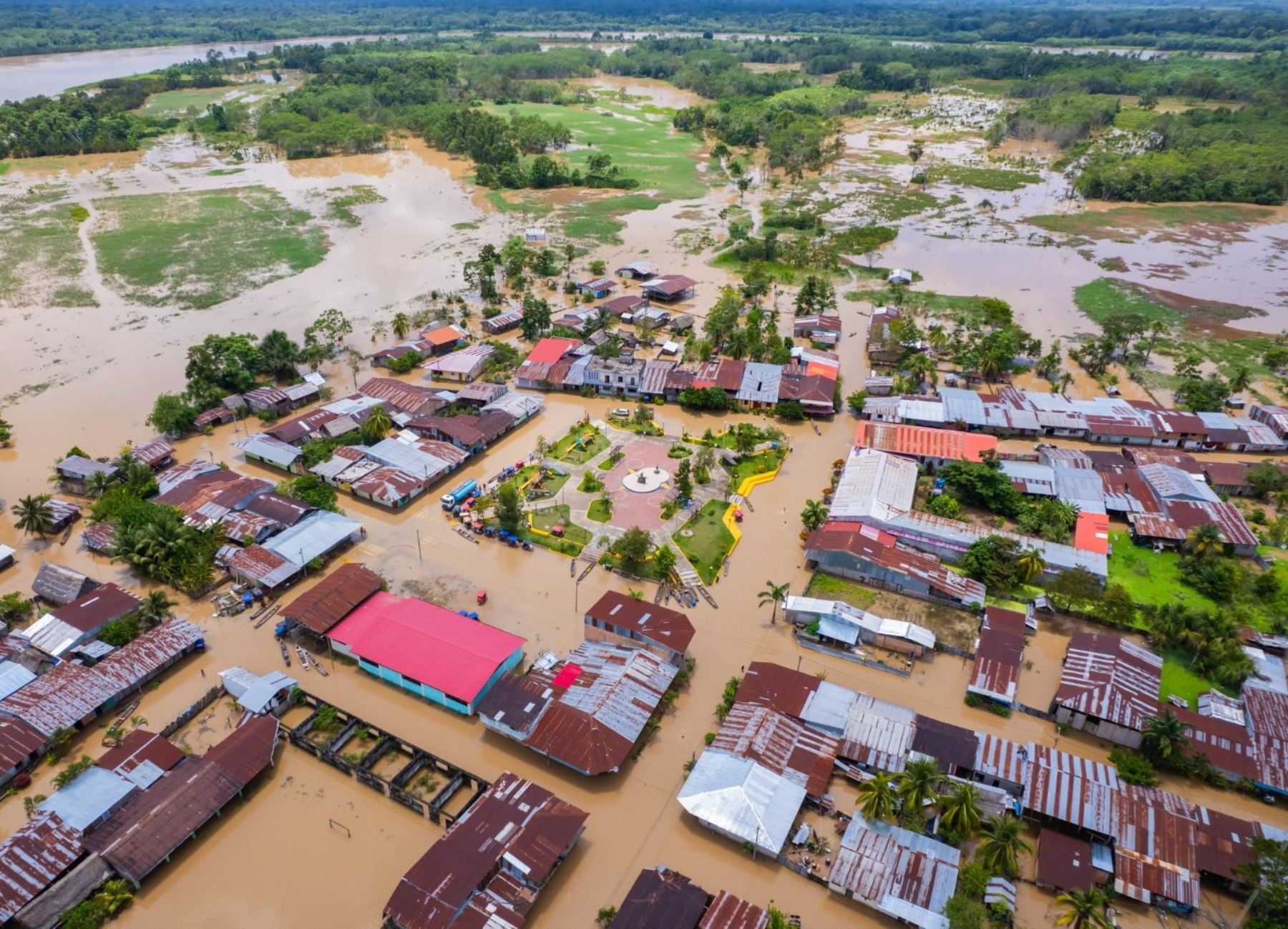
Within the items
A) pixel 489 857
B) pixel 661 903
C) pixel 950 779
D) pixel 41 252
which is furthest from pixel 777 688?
pixel 41 252

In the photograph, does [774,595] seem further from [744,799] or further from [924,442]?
[924,442]

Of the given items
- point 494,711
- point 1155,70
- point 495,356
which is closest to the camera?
point 494,711

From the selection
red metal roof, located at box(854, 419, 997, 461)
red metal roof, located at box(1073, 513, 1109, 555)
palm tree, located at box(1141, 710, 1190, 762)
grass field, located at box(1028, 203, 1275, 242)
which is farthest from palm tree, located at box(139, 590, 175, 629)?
grass field, located at box(1028, 203, 1275, 242)

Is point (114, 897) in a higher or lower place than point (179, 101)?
lower

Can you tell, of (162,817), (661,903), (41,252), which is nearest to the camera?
(661,903)

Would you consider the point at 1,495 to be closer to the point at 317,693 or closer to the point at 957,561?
the point at 317,693

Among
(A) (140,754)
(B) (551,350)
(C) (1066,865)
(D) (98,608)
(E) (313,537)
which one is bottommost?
(C) (1066,865)

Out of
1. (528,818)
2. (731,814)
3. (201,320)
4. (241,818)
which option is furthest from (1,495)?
(731,814)
